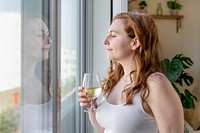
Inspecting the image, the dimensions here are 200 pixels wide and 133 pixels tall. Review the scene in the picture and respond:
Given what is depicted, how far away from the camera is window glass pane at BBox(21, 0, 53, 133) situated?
4.57 ft

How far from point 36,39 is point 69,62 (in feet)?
2.91

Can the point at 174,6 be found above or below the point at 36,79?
above

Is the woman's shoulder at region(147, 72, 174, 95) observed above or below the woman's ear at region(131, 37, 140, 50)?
below

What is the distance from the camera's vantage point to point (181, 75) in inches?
158

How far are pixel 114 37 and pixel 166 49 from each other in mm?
2889

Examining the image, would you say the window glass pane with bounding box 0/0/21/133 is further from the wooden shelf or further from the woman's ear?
the wooden shelf

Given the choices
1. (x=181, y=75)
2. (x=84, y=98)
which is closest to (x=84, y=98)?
(x=84, y=98)

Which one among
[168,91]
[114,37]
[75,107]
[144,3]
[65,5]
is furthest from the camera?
[144,3]

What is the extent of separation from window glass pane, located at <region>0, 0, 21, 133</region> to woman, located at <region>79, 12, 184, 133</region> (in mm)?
369

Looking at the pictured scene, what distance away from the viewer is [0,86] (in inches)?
46.4

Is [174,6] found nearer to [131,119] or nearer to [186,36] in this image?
[186,36]

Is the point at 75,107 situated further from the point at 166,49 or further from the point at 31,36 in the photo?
the point at 166,49

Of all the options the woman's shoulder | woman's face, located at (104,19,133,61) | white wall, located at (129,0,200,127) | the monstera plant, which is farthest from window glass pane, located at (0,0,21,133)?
Answer: white wall, located at (129,0,200,127)

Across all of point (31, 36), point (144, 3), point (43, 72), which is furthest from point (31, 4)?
point (144, 3)
